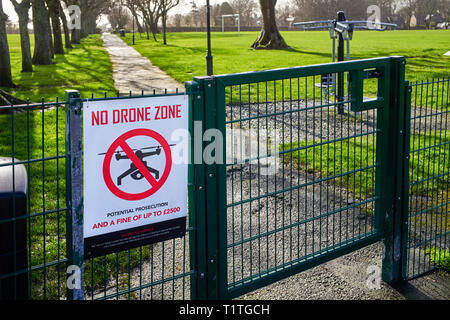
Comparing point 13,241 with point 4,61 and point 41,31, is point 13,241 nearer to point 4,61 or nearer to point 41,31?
point 4,61

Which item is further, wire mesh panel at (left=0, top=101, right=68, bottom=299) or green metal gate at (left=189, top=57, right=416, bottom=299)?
green metal gate at (left=189, top=57, right=416, bottom=299)

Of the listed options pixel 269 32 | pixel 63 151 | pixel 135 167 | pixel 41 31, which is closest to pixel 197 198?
pixel 135 167

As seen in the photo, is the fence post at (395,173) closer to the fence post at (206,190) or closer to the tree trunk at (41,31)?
the fence post at (206,190)

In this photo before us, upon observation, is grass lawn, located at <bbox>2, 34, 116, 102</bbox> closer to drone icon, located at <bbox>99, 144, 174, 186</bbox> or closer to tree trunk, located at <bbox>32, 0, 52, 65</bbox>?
tree trunk, located at <bbox>32, 0, 52, 65</bbox>

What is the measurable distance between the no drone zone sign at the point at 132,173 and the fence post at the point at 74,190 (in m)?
0.03

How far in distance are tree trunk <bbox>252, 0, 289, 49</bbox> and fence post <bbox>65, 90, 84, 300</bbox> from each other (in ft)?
111

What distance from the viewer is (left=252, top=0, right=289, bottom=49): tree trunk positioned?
35625 millimetres

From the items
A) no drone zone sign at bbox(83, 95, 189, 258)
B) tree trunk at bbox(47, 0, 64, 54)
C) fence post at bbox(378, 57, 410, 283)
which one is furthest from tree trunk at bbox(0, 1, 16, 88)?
no drone zone sign at bbox(83, 95, 189, 258)

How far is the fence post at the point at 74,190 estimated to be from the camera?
297 centimetres

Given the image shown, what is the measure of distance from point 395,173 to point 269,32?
33.2m

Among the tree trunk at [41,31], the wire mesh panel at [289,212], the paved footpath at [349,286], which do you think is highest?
the tree trunk at [41,31]

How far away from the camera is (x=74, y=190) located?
3.05 metres

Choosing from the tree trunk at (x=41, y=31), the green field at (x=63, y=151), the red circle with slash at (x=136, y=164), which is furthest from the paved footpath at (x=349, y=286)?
the tree trunk at (x=41, y=31)

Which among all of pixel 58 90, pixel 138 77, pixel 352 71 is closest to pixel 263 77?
pixel 352 71
